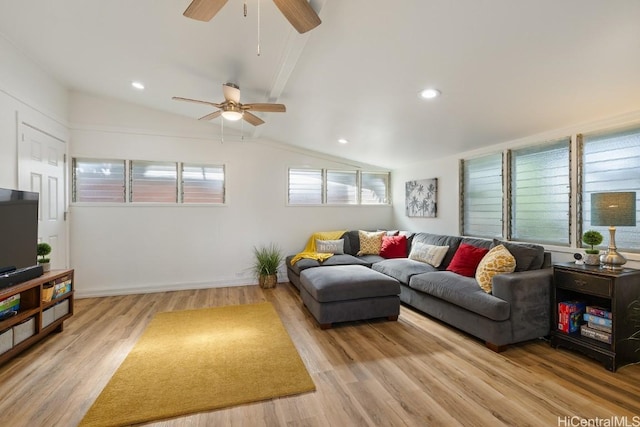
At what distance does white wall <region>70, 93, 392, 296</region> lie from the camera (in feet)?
14.4

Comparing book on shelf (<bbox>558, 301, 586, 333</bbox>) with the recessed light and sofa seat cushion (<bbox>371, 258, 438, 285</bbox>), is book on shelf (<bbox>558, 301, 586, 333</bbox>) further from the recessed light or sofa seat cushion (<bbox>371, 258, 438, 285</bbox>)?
the recessed light

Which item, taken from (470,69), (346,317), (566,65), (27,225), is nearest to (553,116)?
(566,65)

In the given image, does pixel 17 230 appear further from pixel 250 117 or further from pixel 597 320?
pixel 597 320

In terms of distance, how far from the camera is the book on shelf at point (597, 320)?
235 centimetres

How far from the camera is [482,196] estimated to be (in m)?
4.02

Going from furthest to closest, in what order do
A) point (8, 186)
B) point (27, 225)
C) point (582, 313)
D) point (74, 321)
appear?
point (74, 321), point (8, 186), point (27, 225), point (582, 313)

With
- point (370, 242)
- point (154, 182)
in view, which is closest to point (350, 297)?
point (370, 242)

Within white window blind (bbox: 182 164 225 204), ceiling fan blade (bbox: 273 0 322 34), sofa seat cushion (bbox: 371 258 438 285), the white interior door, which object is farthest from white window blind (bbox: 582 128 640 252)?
the white interior door

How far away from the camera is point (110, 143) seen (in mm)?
4457

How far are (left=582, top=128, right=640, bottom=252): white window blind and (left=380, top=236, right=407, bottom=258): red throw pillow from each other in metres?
2.34

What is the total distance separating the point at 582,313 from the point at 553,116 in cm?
185

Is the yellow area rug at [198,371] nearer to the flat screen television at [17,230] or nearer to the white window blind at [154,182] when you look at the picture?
the flat screen television at [17,230]

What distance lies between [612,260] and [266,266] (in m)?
4.13

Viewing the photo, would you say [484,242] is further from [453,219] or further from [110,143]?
[110,143]
